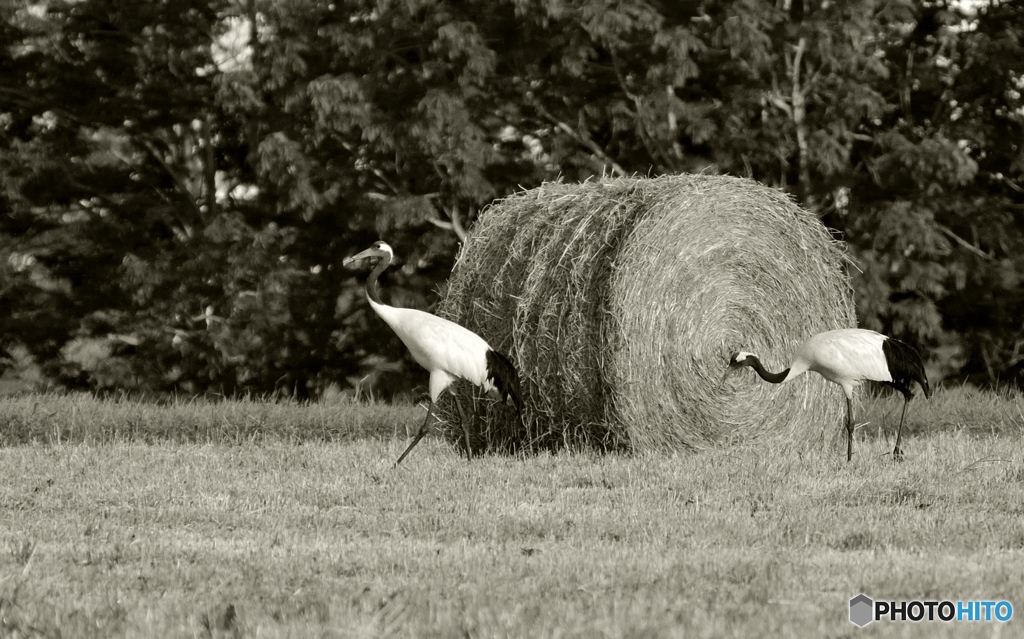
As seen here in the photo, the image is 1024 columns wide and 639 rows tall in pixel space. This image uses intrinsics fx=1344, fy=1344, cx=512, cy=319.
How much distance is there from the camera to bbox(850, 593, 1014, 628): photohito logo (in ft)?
14.6

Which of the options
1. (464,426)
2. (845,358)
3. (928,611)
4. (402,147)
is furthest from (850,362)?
(402,147)

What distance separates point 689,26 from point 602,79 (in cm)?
147

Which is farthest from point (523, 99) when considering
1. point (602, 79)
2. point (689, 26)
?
point (689, 26)

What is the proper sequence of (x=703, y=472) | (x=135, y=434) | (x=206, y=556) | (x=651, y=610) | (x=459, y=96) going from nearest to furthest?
(x=651, y=610), (x=206, y=556), (x=703, y=472), (x=135, y=434), (x=459, y=96)

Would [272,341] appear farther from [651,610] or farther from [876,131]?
[651,610]

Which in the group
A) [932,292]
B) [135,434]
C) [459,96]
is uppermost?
[459,96]

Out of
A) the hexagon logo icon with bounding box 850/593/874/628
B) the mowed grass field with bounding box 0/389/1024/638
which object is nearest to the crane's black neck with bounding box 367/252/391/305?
the mowed grass field with bounding box 0/389/1024/638

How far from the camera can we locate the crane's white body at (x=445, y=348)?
949cm

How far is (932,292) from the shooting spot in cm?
1886

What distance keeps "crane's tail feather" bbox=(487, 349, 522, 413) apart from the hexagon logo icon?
5003 millimetres

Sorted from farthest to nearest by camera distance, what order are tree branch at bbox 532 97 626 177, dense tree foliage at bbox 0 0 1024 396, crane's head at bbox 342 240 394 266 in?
tree branch at bbox 532 97 626 177, dense tree foliage at bbox 0 0 1024 396, crane's head at bbox 342 240 394 266

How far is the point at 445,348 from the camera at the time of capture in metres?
9.52

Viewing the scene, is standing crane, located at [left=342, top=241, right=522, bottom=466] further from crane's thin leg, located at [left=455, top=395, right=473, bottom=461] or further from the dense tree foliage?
the dense tree foliage

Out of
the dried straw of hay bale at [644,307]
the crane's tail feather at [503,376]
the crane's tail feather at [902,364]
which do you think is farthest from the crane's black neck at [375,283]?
the crane's tail feather at [902,364]
